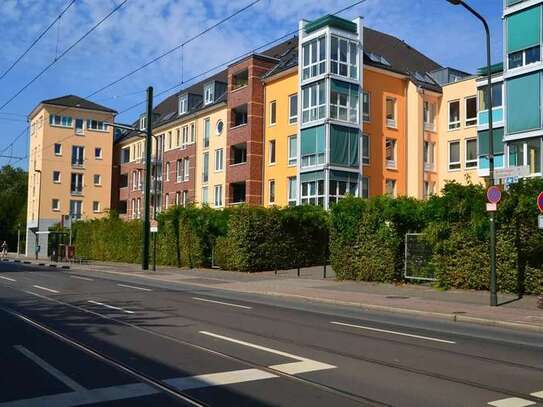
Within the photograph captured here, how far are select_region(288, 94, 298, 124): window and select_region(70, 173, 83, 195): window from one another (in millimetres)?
39051

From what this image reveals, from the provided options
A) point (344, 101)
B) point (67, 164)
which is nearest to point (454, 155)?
point (344, 101)

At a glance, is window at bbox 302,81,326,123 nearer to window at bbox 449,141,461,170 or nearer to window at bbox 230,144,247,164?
window at bbox 230,144,247,164

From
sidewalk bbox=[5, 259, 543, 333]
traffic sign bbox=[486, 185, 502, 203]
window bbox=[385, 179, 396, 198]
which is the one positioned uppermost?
window bbox=[385, 179, 396, 198]

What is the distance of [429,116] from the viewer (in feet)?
152

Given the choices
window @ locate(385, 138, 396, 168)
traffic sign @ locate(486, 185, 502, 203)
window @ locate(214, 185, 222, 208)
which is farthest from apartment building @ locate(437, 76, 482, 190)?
traffic sign @ locate(486, 185, 502, 203)

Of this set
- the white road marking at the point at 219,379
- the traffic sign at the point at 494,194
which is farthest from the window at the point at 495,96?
the white road marking at the point at 219,379

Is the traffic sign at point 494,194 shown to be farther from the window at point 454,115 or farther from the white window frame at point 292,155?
the window at point 454,115

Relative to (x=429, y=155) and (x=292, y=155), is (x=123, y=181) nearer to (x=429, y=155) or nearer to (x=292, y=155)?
(x=292, y=155)

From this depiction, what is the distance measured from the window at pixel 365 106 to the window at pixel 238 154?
10240mm

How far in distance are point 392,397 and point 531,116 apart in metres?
26.8

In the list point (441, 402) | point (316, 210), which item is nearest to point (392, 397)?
point (441, 402)

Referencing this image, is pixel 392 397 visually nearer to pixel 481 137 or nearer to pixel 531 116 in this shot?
pixel 531 116

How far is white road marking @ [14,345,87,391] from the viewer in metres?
6.91

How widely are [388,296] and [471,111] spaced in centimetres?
2893
